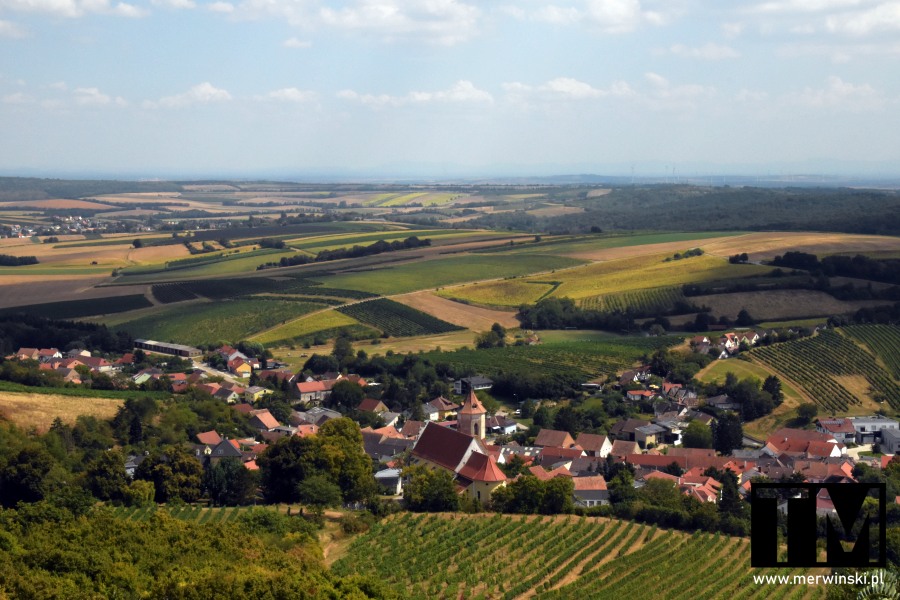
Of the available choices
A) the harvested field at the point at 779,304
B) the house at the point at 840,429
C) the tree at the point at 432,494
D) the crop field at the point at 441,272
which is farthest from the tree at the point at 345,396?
the harvested field at the point at 779,304

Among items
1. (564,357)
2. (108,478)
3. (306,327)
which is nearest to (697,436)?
(564,357)

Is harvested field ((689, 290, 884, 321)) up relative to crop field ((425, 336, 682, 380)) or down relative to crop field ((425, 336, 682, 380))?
up

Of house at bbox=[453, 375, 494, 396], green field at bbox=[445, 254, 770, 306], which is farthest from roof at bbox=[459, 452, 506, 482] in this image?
green field at bbox=[445, 254, 770, 306]

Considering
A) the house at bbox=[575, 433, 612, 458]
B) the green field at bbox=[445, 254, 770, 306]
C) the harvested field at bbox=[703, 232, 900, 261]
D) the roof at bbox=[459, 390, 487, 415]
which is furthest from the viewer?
the harvested field at bbox=[703, 232, 900, 261]

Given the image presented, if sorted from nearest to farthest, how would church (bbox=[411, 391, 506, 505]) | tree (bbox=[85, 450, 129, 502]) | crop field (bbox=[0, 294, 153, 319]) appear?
tree (bbox=[85, 450, 129, 502]) < church (bbox=[411, 391, 506, 505]) < crop field (bbox=[0, 294, 153, 319])

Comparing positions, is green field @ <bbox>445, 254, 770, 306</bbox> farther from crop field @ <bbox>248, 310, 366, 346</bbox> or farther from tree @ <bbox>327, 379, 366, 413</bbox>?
tree @ <bbox>327, 379, 366, 413</bbox>

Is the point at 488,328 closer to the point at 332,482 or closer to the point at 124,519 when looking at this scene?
the point at 332,482

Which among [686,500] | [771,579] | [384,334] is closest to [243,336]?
[384,334]
